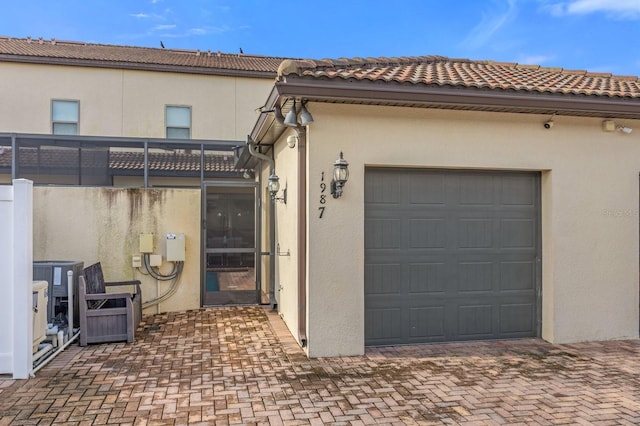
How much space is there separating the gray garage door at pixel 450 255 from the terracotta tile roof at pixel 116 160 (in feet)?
13.5

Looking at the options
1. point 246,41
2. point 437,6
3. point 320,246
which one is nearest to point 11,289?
point 320,246

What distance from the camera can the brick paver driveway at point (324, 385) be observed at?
3918 millimetres

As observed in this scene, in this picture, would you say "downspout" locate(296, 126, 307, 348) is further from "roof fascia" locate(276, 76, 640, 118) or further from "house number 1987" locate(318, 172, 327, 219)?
"roof fascia" locate(276, 76, 640, 118)

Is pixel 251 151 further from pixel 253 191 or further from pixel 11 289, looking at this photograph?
pixel 11 289

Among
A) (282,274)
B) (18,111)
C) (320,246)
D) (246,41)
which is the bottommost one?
(282,274)

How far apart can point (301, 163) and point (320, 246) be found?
1085 millimetres

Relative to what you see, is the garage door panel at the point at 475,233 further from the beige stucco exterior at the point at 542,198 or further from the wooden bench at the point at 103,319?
the wooden bench at the point at 103,319

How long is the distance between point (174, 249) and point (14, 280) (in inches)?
134

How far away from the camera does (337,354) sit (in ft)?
18.5

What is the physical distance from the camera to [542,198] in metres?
→ 6.36

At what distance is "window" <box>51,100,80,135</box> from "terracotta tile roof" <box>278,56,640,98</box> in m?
10.9

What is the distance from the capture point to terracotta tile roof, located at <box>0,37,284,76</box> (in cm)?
1403

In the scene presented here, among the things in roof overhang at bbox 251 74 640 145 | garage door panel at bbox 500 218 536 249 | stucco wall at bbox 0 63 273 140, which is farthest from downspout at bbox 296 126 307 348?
stucco wall at bbox 0 63 273 140

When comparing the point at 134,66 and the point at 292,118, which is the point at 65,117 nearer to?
the point at 134,66
